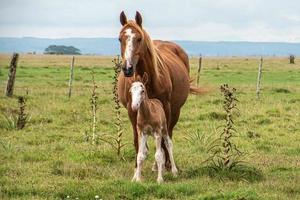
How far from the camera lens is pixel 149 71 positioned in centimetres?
880

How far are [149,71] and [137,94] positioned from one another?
83 cm

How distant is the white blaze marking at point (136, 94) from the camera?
799 cm

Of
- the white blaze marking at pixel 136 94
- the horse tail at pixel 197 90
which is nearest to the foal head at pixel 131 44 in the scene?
the white blaze marking at pixel 136 94

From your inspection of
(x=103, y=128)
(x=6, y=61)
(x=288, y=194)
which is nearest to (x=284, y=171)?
(x=288, y=194)

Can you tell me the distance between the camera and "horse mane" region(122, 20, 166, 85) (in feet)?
27.4

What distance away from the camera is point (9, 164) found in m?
9.57

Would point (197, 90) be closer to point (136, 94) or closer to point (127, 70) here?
point (136, 94)

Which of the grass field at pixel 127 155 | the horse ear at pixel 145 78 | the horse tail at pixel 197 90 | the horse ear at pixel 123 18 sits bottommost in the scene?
the grass field at pixel 127 155

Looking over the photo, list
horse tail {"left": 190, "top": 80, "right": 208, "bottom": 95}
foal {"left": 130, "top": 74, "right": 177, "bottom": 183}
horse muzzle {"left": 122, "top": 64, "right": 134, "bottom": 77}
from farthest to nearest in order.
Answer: horse tail {"left": 190, "top": 80, "right": 208, "bottom": 95} < foal {"left": 130, "top": 74, "right": 177, "bottom": 183} < horse muzzle {"left": 122, "top": 64, "right": 134, "bottom": 77}

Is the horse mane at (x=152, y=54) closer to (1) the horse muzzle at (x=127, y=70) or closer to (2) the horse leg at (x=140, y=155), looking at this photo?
(1) the horse muzzle at (x=127, y=70)

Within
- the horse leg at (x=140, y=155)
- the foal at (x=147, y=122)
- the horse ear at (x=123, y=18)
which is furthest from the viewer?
the horse ear at (x=123, y=18)

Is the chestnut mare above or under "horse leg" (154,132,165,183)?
above

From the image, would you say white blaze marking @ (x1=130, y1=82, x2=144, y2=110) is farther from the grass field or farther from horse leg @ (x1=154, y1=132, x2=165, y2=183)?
the grass field

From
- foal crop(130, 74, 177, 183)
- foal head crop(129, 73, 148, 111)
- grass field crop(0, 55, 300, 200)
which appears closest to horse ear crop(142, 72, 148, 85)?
foal crop(130, 74, 177, 183)
